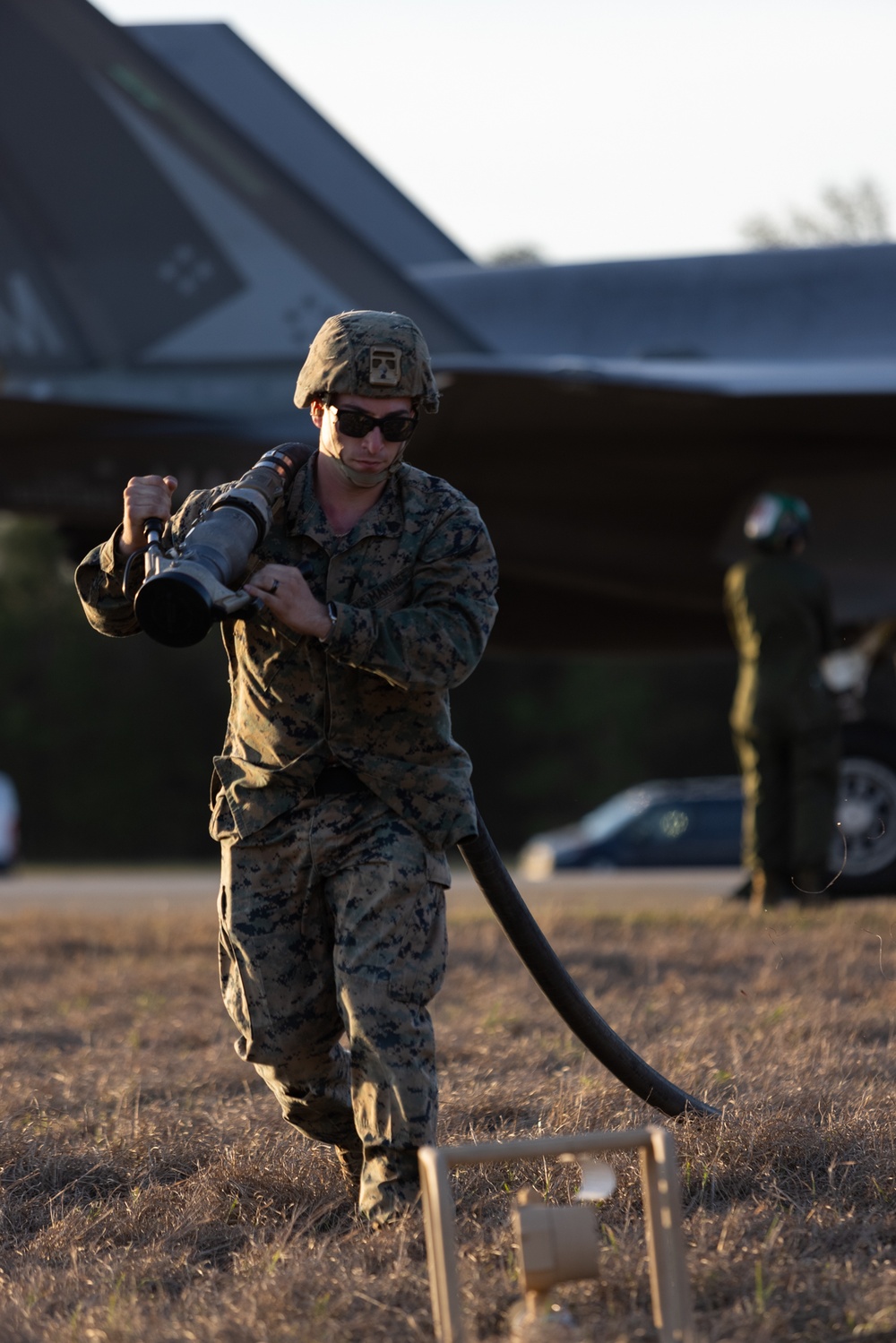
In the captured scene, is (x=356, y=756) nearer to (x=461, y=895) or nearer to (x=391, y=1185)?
(x=391, y=1185)

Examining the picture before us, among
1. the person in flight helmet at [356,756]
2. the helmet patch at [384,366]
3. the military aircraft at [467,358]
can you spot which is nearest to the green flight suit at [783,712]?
the military aircraft at [467,358]

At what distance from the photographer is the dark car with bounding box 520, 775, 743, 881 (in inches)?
1195

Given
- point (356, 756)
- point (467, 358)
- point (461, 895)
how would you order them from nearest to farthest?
point (356, 756) < point (467, 358) < point (461, 895)

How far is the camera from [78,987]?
289 inches

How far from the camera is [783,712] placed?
9.49 metres

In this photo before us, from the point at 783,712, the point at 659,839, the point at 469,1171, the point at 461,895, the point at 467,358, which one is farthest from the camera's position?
the point at 659,839

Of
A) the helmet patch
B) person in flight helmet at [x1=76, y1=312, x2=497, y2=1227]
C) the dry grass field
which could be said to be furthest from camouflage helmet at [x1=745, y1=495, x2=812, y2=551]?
the helmet patch

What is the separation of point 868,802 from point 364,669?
25.9 feet

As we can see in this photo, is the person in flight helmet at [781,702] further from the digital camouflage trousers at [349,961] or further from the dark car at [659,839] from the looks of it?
the dark car at [659,839]

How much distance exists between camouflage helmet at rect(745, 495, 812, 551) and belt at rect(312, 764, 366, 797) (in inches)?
252

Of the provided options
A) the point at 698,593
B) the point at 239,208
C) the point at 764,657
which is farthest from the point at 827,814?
the point at 239,208

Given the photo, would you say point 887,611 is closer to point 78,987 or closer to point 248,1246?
point 78,987

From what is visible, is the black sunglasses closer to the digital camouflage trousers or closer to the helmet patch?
the helmet patch

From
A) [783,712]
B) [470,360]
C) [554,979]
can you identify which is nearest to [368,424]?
[554,979]
